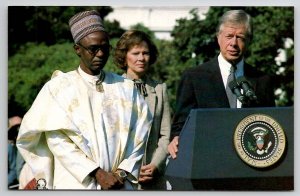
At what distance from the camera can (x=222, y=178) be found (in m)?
5.09

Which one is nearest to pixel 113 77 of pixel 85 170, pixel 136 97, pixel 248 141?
pixel 136 97

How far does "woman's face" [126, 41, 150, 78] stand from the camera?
16.8ft

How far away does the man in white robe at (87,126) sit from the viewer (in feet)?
15.6

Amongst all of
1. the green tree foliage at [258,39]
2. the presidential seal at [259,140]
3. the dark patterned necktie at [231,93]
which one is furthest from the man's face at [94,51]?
the presidential seal at [259,140]

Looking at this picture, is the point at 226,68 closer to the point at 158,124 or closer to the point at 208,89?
the point at 208,89

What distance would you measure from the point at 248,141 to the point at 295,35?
718mm

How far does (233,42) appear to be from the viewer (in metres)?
5.25

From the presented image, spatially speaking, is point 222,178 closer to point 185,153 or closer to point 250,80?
point 185,153

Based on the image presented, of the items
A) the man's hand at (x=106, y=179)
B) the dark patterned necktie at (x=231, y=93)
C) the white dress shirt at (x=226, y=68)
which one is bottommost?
the man's hand at (x=106, y=179)

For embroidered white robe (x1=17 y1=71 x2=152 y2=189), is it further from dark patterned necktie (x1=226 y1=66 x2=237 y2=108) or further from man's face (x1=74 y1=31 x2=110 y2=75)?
dark patterned necktie (x1=226 y1=66 x2=237 y2=108)

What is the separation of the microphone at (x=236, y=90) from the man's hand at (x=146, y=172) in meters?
0.64

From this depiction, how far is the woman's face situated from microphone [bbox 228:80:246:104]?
516 millimetres

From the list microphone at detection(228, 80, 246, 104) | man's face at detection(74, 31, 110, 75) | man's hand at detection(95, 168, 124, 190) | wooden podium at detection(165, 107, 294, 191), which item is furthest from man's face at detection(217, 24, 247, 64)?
man's hand at detection(95, 168, 124, 190)

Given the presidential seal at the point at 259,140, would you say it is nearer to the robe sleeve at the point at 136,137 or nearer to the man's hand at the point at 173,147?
the man's hand at the point at 173,147
